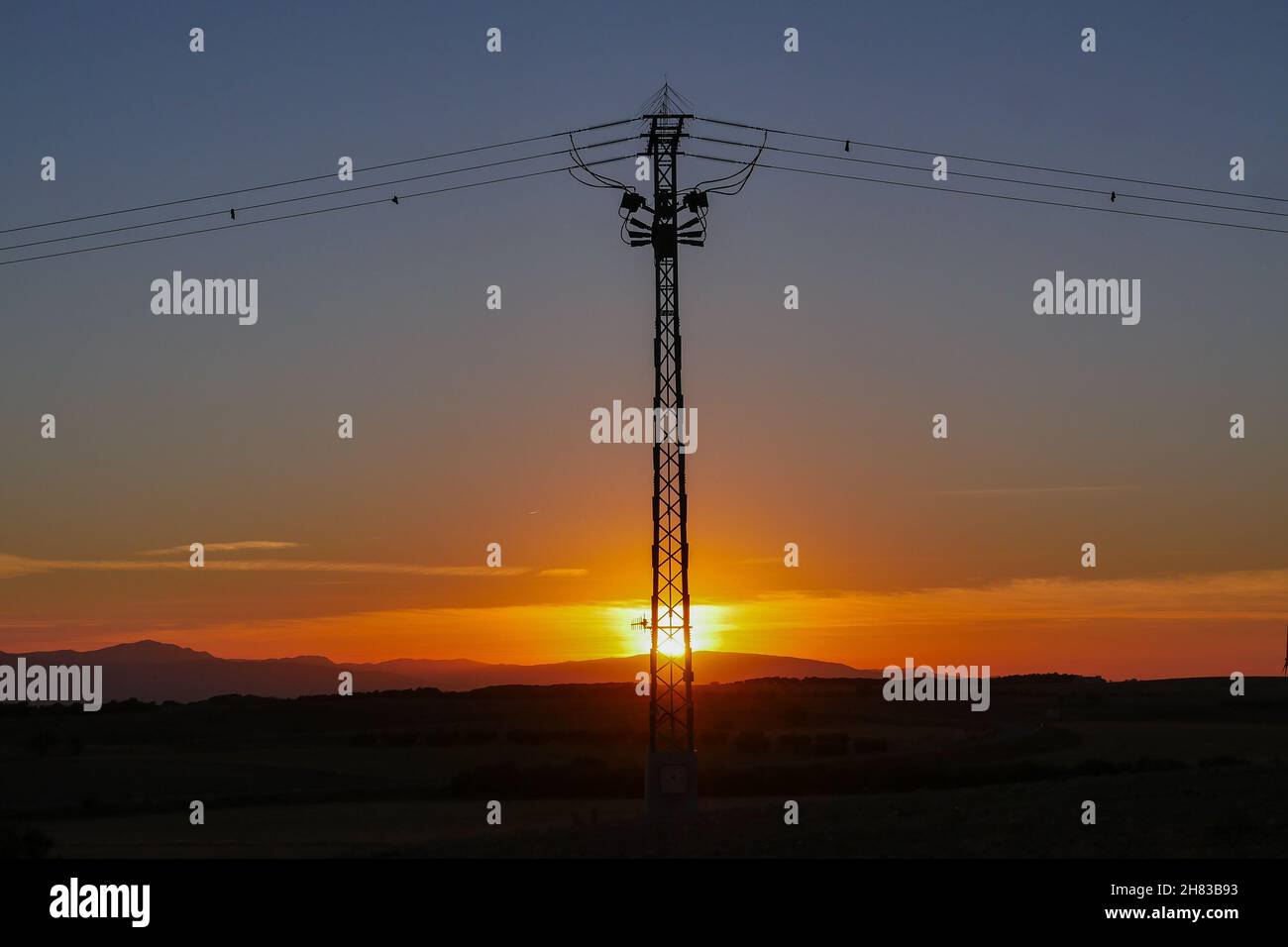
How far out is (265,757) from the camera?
83.4m

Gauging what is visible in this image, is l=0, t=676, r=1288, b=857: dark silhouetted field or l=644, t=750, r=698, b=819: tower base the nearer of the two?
l=0, t=676, r=1288, b=857: dark silhouetted field

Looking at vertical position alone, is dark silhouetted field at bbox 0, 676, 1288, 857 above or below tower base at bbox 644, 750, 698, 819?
below

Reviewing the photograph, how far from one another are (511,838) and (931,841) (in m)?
9.66

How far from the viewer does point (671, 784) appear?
34594mm

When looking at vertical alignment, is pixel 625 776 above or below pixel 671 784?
below

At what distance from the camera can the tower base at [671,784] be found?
3447 cm

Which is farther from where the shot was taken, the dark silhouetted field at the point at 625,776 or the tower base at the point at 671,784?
the tower base at the point at 671,784

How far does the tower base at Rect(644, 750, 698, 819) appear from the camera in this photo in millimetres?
34469

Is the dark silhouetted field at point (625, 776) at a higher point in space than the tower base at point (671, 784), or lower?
lower

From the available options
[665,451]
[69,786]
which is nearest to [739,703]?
[69,786]

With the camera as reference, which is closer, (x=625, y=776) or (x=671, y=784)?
(x=671, y=784)

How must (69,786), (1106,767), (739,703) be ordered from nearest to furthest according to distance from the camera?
1. (1106,767)
2. (69,786)
3. (739,703)
